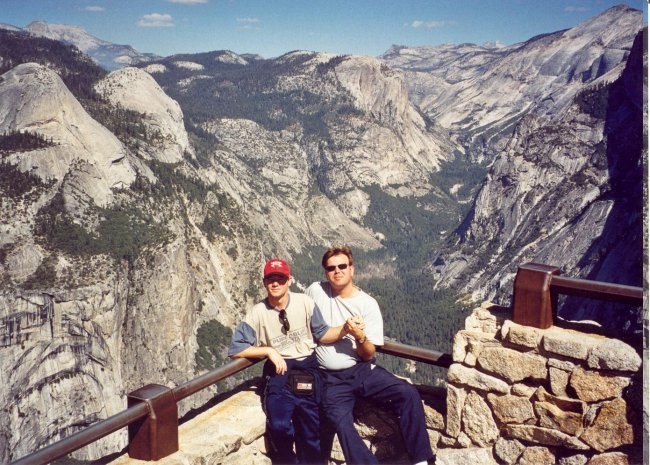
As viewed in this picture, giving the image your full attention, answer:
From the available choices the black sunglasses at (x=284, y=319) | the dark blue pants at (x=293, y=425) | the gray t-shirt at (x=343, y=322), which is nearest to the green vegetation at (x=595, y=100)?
the gray t-shirt at (x=343, y=322)

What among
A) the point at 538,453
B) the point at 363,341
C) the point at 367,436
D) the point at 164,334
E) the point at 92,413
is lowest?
the point at 92,413

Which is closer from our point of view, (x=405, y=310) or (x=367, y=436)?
(x=367, y=436)

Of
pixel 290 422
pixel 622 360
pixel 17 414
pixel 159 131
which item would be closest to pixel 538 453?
pixel 622 360

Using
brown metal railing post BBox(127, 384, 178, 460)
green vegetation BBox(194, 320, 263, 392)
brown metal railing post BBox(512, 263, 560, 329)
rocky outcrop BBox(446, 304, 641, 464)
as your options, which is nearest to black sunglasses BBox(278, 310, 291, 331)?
brown metal railing post BBox(127, 384, 178, 460)

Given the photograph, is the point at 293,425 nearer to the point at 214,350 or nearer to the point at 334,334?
the point at 334,334

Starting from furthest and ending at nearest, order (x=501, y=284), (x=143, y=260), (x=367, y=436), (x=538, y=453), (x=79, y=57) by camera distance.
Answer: (x=501, y=284) < (x=79, y=57) < (x=143, y=260) < (x=367, y=436) < (x=538, y=453)

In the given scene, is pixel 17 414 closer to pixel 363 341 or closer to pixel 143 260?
pixel 143 260

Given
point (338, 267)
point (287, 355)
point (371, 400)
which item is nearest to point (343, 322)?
point (338, 267)

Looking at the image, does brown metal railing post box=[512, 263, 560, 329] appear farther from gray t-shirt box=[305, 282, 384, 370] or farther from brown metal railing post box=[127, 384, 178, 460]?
brown metal railing post box=[127, 384, 178, 460]
